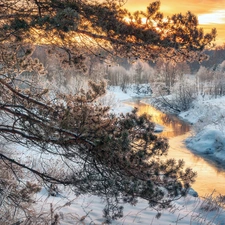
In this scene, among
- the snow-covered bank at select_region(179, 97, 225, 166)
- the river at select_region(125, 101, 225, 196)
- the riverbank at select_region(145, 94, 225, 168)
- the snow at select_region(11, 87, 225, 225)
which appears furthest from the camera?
the snow-covered bank at select_region(179, 97, 225, 166)

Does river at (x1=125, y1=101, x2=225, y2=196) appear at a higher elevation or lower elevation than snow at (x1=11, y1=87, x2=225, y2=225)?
lower

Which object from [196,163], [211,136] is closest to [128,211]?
[196,163]

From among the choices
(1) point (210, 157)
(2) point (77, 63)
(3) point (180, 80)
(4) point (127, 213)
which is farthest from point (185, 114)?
(2) point (77, 63)

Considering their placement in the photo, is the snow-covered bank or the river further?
the snow-covered bank

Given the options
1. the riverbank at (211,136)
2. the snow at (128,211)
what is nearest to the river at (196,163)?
the riverbank at (211,136)

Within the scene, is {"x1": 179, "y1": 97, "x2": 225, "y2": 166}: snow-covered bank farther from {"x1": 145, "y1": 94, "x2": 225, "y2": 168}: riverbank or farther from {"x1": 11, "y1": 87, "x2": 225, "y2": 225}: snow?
{"x1": 11, "y1": 87, "x2": 225, "y2": 225}: snow

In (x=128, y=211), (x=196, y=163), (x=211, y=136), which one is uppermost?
(x=128, y=211)

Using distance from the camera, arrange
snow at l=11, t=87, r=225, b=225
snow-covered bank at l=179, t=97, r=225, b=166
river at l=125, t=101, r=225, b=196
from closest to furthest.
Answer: snow at l=11, t=87, r=225, b=225
river at l=125, t=101, r=225, b=196
snow-covered bank at l=179, t=97, r=225, b=166

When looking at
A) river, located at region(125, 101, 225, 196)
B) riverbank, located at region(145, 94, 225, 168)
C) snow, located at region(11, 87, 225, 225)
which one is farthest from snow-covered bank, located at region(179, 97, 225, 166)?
snow, located at region(11, 87, 225, 225)

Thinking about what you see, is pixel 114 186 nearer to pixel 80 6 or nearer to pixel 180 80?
pixel 80 6

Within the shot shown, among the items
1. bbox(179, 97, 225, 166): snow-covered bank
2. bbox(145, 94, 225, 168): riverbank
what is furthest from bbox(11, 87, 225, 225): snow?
bbox(179, 97, 225, 166): snow-covered bank

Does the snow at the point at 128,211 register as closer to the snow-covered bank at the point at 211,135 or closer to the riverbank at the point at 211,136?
the riverbank at the point at 211,136

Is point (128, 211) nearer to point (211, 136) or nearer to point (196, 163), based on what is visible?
point (196, 163)

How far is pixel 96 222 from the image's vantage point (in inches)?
255
